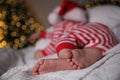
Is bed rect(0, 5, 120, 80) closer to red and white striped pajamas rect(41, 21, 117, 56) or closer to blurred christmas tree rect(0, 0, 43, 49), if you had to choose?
red and white striped pajamas rect(41, 21, 117, 56)

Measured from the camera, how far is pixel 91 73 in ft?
2.74

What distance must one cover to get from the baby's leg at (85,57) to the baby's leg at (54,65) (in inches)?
0.8

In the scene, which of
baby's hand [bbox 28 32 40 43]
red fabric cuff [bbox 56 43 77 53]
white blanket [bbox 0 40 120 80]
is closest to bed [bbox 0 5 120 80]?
white blanket [bbox 0 40 120 80]

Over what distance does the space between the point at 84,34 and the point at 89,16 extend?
365 mm

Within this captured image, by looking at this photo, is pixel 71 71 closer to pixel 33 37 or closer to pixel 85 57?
pixel 85 57

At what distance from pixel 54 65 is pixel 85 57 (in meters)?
0.12

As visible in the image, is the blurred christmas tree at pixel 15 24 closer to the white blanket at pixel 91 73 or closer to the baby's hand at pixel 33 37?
the baby's hand at pixel 33 37

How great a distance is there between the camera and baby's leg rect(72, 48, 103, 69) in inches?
35.0

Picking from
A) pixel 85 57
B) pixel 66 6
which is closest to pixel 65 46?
pixel 85 57

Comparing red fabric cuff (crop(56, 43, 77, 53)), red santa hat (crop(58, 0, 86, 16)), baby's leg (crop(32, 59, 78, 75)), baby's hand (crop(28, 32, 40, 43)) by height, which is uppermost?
red santa hat (crop(58, 0, 86, 16))

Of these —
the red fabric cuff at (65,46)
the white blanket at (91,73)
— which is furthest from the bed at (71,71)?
the red fabric cuff at (65,46)

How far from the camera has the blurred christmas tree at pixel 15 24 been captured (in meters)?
1.48

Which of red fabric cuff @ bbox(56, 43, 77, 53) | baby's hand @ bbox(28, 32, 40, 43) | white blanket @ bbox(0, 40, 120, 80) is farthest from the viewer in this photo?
baby's hand @ bbox(28, 32, 40, 43)

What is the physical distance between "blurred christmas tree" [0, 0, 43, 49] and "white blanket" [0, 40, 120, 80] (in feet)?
1.75
